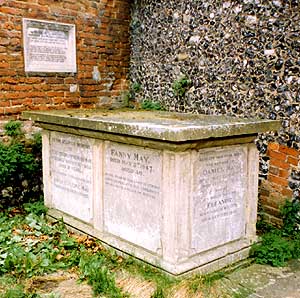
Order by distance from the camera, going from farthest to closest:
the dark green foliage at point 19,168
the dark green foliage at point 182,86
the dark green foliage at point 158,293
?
1. the dark green foliage at point 182,86
2. the dark green foliage at point 19,168
3. the dark green foliage at point 158,293

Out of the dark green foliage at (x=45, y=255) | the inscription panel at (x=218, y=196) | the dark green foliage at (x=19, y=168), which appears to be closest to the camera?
the dark green foliage at (x=45, y=255)

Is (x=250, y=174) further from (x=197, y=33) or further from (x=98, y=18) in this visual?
(x=98, y=18)

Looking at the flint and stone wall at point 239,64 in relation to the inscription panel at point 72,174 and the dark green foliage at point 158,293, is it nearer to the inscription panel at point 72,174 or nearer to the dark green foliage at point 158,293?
the inscription panel at point 72,174

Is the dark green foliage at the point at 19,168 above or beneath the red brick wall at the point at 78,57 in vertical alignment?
beneath

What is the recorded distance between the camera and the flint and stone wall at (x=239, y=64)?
15.3 feet

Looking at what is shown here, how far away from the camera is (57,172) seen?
502cm

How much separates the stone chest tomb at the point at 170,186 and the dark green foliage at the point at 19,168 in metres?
1.18

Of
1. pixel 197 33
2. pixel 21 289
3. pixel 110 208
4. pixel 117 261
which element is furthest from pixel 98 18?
pixel 21 289

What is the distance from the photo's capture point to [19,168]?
18.3 ft

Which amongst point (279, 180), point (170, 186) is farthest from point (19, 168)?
point (279, 180)

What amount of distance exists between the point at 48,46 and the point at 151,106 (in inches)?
70.5

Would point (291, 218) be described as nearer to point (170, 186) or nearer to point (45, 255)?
point (170, 186)

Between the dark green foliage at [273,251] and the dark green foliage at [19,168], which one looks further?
the dark green foliage at [19,168]

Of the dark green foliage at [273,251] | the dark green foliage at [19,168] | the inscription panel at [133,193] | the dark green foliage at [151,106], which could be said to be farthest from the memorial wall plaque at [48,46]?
the dark green foliage at [273,251]
